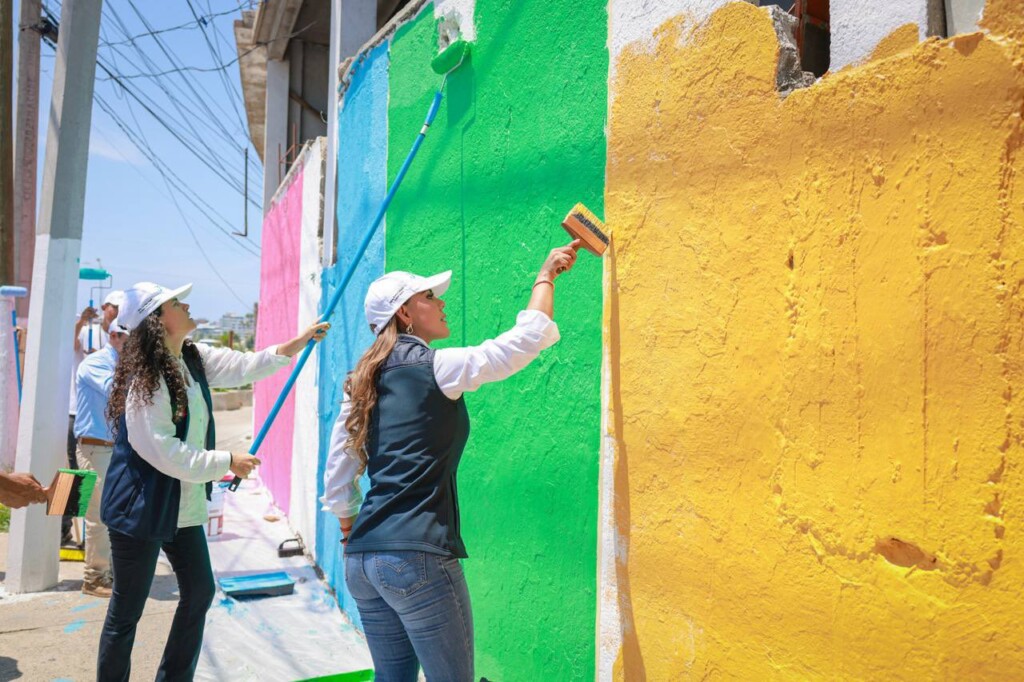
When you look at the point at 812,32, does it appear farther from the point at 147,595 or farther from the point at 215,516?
the point at 215,516

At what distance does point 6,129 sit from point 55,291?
14.4ft

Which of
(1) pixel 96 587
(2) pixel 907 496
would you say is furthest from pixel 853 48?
(1) pixel 96 587

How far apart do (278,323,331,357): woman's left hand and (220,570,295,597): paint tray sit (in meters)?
2.02

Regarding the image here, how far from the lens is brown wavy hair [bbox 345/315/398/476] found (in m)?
2.16

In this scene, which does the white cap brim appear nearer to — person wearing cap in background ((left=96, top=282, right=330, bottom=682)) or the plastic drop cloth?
person wearing cap in background ((left=96, top=282, right=330, bottom=682))

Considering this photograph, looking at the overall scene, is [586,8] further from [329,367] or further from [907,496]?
[329,367]

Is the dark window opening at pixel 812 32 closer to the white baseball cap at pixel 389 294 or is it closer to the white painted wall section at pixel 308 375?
the white baseball cap at pixel 389 294

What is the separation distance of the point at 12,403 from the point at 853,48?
22.6 feet

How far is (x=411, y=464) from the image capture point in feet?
6.88

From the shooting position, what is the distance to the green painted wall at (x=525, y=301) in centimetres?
261

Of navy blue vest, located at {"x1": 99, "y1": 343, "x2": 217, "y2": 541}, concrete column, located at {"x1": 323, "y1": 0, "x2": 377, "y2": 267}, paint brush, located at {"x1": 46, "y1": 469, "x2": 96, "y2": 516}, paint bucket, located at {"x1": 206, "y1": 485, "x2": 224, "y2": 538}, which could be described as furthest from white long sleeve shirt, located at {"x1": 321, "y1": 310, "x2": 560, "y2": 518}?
paint bucket, located at {"x1": 206, "y1": 485, "x2": 224, "y2": 538}

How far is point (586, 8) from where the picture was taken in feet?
8.67

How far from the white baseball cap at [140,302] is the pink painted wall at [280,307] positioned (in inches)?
149

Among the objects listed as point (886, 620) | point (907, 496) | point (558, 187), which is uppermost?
point (558, 187)
